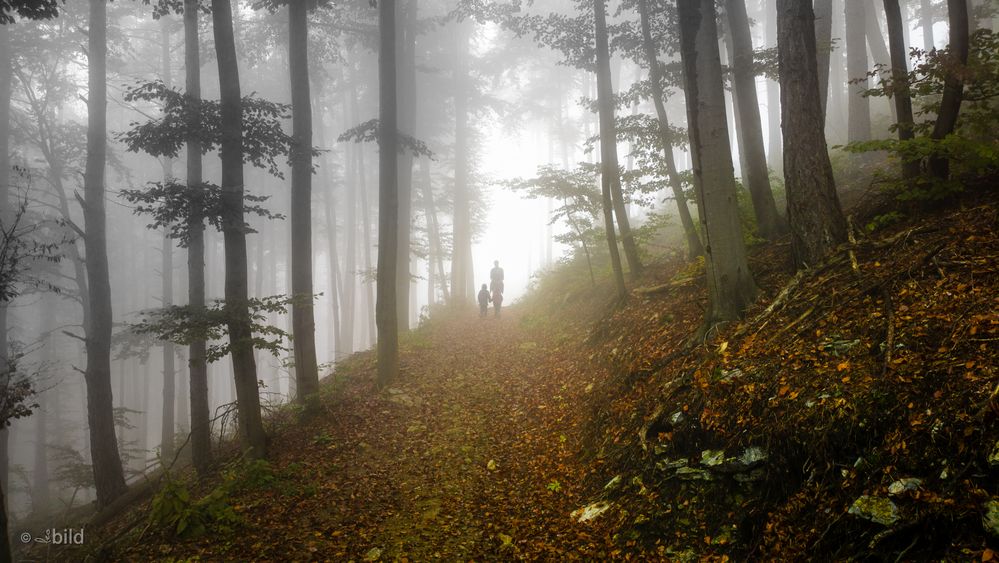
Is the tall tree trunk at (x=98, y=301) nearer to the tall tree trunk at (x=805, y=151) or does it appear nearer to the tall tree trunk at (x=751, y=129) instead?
the tall tree trunk at (x=805, y=151)

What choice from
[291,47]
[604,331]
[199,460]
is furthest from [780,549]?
[291,47]

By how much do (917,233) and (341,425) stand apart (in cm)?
896

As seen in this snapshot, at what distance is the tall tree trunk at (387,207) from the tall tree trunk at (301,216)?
143 centimetres

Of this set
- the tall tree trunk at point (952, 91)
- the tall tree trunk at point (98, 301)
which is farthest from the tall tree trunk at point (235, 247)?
the tall tree trunk at point (952, 91)

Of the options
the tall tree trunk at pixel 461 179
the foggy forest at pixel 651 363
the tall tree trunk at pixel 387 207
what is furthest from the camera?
the tall tree trunk at pixel 461 179

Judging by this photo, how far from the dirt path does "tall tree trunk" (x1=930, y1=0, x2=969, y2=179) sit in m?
5.72

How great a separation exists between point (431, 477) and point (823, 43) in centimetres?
1089

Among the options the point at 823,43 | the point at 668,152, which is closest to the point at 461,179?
the point at 668,152

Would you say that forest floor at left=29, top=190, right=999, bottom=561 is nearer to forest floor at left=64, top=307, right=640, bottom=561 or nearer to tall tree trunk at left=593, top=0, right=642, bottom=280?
forest floor at left=64, top=307, right=640, bottom=561

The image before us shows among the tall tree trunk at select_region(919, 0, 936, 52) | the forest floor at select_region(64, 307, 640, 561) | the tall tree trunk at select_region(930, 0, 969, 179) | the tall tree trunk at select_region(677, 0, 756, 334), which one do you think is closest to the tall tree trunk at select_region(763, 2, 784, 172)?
the tall tree trunk at select_region(919, 0, 936, 52)

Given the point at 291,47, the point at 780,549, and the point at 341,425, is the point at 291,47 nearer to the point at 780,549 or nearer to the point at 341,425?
the point at 341,425

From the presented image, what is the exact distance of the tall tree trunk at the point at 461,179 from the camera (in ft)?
75.2

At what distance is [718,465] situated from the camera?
3.90 meters

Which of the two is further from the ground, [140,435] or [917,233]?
[917,233]
